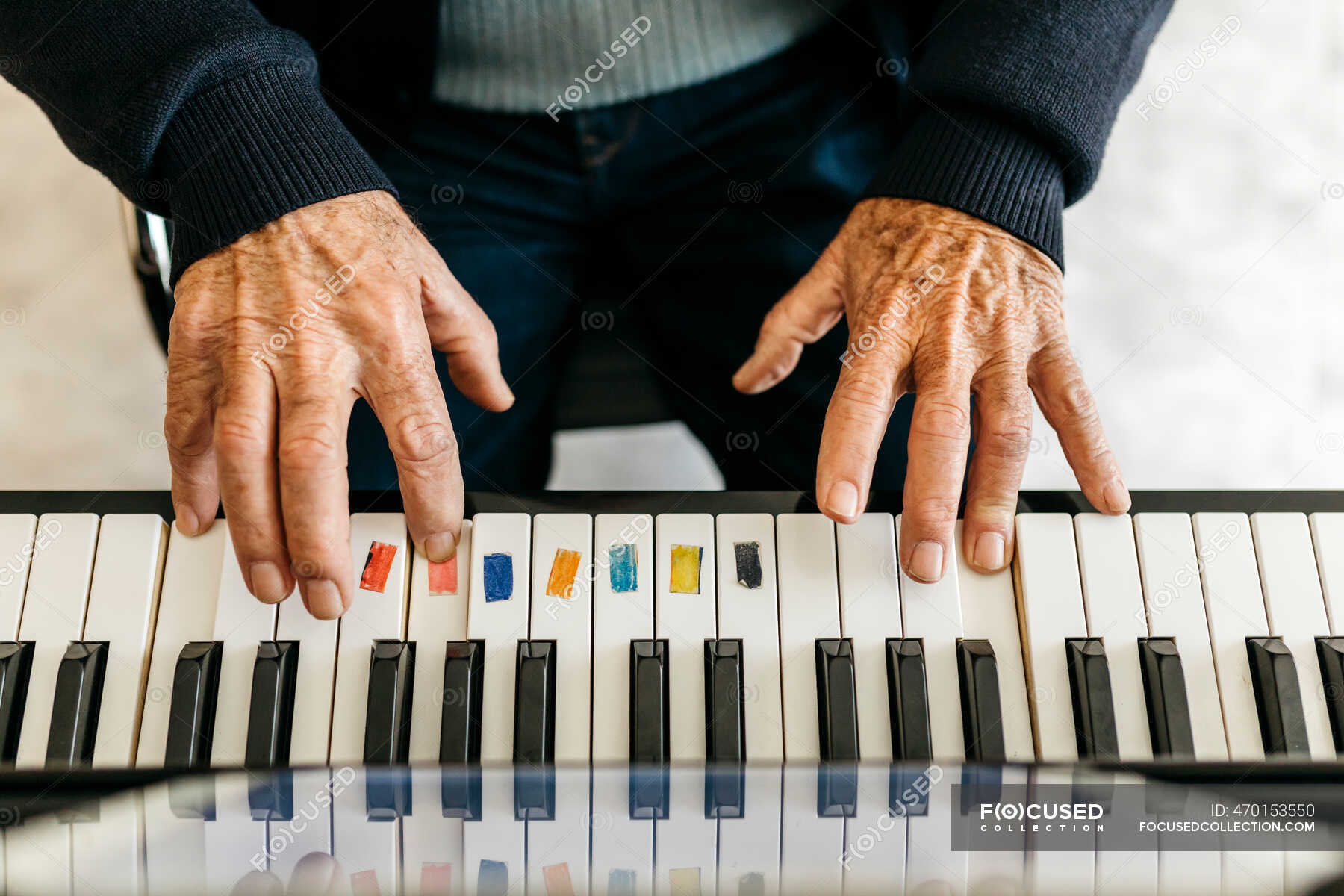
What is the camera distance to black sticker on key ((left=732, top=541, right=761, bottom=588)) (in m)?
0.64

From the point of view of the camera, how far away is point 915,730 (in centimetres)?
60

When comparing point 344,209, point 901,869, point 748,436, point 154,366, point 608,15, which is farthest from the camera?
point 154,366

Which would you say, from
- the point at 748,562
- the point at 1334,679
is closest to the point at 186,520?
the point at 748,562

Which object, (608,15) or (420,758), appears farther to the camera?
(608,15)

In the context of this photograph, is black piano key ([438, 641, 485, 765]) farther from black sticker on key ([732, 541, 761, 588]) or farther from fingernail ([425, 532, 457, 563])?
black sticker on key ([732, 541, 761, 588])

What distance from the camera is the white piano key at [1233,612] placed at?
0.62m

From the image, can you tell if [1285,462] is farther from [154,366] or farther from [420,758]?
[154,366]

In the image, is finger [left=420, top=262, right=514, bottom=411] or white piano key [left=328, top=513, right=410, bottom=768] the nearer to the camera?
white piano key [left=328, top=513, right=410, bottom=768]

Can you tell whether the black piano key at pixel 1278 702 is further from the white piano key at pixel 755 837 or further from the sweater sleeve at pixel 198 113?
the sweater sleeve at pixel 198 113

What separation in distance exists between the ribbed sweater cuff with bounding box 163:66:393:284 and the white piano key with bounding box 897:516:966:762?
0.55 m

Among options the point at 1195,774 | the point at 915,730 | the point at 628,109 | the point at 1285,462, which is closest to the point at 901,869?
the point at 915,730

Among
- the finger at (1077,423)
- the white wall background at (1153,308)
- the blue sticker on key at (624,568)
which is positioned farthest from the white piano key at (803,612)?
the white wall background at (1153,308)

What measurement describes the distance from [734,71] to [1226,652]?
2.37 ft

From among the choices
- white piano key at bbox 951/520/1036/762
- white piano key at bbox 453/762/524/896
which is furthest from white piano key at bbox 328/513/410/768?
white piano key at bbox 951/520/1036/762
